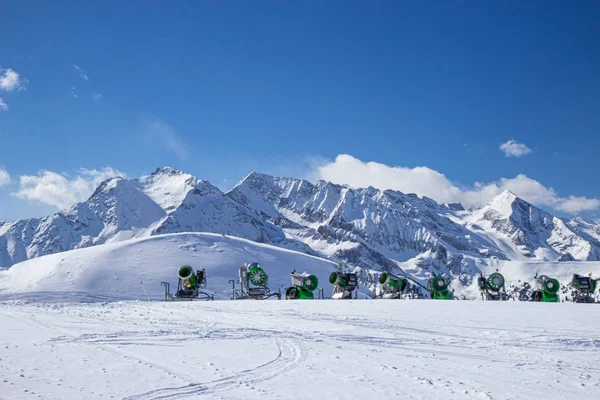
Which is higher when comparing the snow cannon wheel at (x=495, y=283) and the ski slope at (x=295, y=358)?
the snow cannon wheel at (x=495, y=283)

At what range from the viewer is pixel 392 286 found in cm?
4762

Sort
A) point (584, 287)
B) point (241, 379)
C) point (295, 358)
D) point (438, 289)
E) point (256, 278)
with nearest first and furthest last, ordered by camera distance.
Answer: point (241, 379) → point (295, 358) → point (256, 278) → point (584, 287) → point (438, 289)

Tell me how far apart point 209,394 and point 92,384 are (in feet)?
7.16

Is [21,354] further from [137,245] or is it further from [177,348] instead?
[137,245]

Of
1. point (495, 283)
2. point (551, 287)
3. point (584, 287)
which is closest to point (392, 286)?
point (495, 283)

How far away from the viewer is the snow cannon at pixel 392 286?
155 ft

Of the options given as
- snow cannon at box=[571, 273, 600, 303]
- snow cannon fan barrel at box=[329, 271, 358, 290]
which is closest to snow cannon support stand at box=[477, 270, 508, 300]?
snow cannon at box=[571, 273, 600, 303]

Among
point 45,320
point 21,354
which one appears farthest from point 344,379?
point 45,320

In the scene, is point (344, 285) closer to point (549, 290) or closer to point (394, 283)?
point (394, 283)

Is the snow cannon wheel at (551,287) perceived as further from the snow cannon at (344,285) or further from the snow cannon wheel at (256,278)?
the snow cannon wheel at (256,278)

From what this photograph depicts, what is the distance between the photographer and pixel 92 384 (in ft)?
29.3

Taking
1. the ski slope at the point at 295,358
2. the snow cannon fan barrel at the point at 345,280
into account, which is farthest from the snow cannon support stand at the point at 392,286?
the ski slope at the point at 295,358

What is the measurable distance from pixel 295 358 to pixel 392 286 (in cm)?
3714

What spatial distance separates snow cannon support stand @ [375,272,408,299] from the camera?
47188mm
